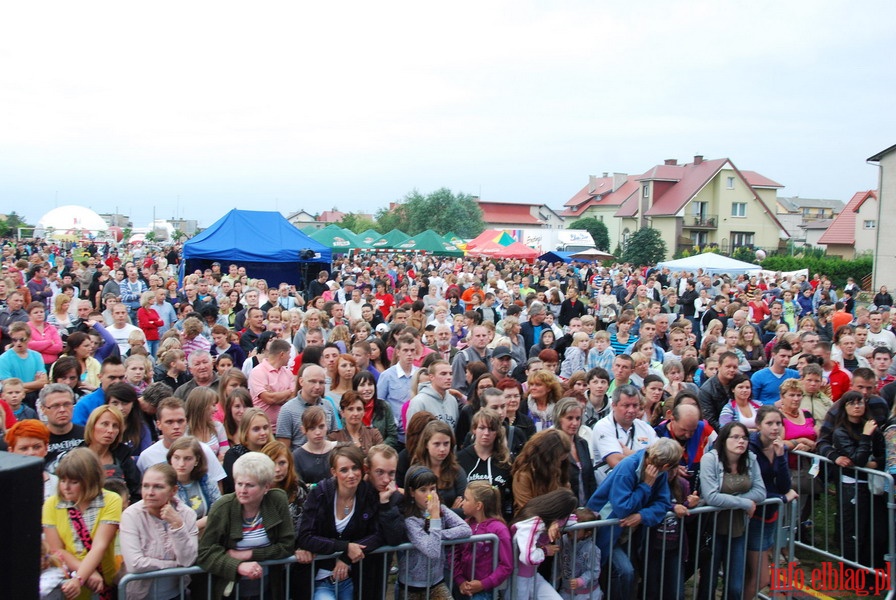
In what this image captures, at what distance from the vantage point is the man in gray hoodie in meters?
5.59

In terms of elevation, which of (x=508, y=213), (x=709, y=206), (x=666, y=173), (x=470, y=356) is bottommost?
(x=470, y=356)

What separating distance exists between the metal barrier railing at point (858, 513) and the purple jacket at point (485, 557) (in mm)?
2808

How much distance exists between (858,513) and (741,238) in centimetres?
5740

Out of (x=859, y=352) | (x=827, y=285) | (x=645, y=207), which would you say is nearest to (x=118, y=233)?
(x=645, y=207)

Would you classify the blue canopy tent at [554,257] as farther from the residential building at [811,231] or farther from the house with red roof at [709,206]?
the residential building at [811,231]

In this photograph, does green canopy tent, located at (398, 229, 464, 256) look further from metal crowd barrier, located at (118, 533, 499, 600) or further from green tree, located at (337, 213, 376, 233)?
green tree, located at (337, 213, 376, 233)

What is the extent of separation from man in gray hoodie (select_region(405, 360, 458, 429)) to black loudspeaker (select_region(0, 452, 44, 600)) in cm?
452

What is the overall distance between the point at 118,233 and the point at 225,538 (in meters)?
67.4

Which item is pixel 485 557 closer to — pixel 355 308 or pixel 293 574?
pixel 293 574

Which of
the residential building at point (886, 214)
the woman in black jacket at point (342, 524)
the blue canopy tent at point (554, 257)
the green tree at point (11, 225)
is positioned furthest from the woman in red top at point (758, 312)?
the green tree at point (11, 225)

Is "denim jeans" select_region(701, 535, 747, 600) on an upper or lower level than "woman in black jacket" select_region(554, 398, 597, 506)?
lower

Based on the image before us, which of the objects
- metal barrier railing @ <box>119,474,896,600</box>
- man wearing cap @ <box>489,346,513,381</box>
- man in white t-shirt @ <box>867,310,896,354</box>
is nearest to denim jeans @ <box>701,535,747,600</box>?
metal barrier railing @ <box>119,474,896,600</box>

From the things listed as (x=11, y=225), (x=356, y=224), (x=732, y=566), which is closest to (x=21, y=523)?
(x=732, y=566)

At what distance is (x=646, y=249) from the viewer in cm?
4797
